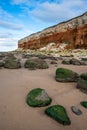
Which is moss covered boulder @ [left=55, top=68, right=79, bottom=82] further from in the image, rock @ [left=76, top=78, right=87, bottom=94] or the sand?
rock @ [left=76, top=78, right=87, bottom=94]

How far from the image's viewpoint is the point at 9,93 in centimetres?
491

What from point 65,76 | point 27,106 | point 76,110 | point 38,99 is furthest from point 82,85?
point 27,106

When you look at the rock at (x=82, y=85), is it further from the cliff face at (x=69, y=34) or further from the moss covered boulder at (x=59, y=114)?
the cliff face at (x=69, y=34)

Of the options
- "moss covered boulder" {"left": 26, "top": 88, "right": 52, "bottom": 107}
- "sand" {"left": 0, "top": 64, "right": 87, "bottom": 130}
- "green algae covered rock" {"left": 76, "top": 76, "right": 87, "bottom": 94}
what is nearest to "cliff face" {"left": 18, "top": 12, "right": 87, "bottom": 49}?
"sand" {"left": 0, "top": 64, "right": 87, "bottom": 130}

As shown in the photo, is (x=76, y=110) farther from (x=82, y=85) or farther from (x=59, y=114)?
(x=82, y=85)

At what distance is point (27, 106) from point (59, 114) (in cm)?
77

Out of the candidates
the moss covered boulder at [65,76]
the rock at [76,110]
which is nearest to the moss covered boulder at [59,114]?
the rock at [76,110]

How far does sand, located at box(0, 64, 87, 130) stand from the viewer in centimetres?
378

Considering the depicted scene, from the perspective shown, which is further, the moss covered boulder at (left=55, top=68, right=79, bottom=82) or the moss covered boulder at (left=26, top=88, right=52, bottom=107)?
the moss covered boulder at (left=55, top=68, right=79, bottom=82)

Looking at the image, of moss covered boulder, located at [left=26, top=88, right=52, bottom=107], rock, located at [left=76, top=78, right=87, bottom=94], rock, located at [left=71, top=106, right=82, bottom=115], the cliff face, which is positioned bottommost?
rock, located at [left=71, top=106, right=82, bottom=115]

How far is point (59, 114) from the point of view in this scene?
12.9 ft

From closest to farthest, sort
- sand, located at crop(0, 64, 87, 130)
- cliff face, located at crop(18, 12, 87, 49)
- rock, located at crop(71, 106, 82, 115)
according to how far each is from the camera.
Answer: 1. sand, located at crop(0, 64, 87, 130)
2. rock, located at crop(71, 106, 82, 115)
3. cliff face, located at crop(18, 12, 87, 49)

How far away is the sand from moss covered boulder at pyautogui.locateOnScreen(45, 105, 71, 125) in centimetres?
8

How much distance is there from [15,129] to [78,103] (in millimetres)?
1671
